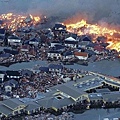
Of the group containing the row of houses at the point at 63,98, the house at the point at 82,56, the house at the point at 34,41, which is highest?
the house at the point at 34,41

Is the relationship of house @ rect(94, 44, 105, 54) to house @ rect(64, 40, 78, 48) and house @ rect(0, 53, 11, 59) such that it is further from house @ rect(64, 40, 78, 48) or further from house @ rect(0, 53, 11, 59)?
house @ rect(0, 53, 11, 59)

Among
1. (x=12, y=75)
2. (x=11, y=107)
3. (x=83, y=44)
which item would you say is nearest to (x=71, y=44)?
(x=83, y=44)

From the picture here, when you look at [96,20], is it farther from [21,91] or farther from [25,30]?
[21,91]

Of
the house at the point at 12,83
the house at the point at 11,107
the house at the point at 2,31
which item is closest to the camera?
the house at the point at 11,107

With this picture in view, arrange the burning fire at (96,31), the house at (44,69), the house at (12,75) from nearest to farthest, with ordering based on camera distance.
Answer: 1. the house at (12,75)
2. the house at (44,69)
3. the burning fire at (96,31)

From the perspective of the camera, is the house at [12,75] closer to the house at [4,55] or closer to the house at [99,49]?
the house at [4,55]

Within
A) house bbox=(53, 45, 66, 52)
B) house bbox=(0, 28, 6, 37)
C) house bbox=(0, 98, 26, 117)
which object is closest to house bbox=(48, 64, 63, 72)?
house bbox=(53, 45, 66, 52)

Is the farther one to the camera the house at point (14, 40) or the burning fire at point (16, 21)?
the burning fire at point (16, 21)

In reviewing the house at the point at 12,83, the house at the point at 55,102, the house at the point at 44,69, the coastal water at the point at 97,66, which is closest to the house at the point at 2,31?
the coastal water at the point at 97,66
